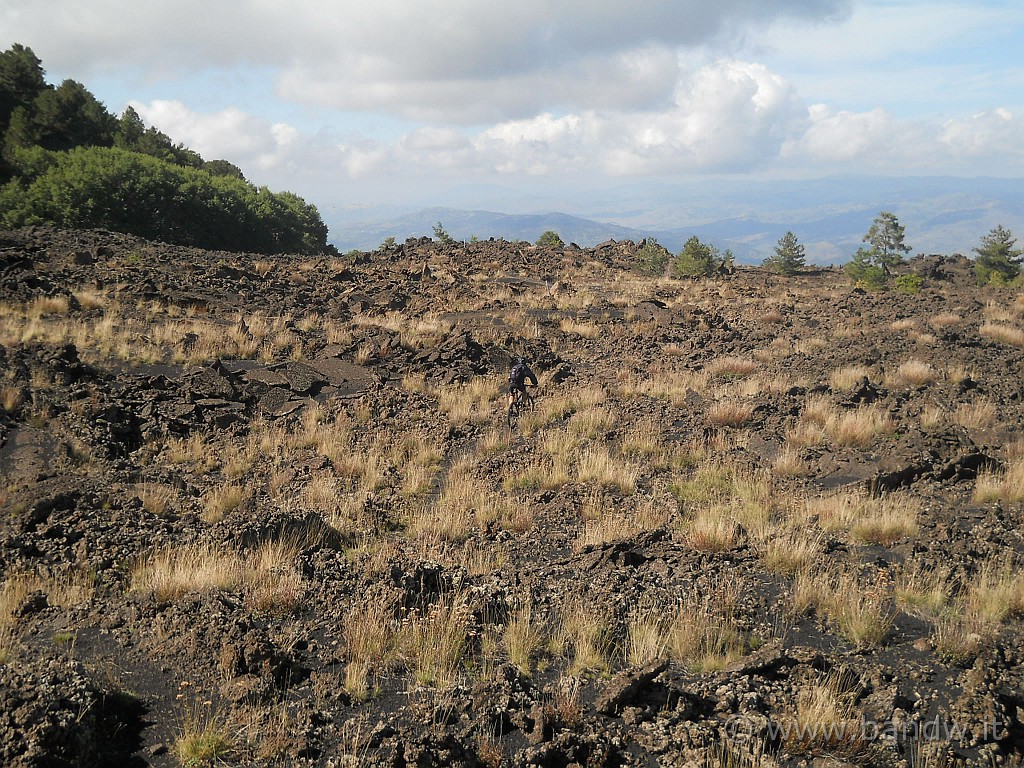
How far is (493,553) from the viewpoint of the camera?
6.23m

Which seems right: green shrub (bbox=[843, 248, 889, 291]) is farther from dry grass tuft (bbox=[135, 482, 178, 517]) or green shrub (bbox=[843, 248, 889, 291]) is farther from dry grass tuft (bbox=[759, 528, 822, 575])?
dry grass tuft (bbox=[135, 482, 178, 517])

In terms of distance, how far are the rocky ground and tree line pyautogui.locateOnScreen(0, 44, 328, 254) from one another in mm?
16626

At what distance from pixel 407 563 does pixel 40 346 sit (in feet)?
31.4

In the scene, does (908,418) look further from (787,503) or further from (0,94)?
(0,94)

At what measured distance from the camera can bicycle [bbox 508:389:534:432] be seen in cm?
1084

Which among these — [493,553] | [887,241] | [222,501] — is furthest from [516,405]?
[887,241]

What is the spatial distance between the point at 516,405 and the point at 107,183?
28.6m

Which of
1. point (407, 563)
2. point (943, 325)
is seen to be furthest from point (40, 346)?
point (943, 325)

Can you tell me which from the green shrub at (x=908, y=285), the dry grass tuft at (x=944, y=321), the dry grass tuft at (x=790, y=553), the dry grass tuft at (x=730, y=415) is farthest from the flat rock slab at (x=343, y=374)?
the green shrub at (x=908, y=285)

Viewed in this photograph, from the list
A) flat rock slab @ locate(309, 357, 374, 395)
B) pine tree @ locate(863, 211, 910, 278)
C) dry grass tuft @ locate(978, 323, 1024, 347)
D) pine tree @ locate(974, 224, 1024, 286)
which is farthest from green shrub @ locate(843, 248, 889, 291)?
flat rock slab @ locate(309, 357, 374, 395)

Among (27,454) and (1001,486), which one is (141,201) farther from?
(1001,486)

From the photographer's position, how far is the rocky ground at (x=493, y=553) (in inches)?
137

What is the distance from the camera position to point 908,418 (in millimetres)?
10180

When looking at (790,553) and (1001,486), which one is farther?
(1001,486)
